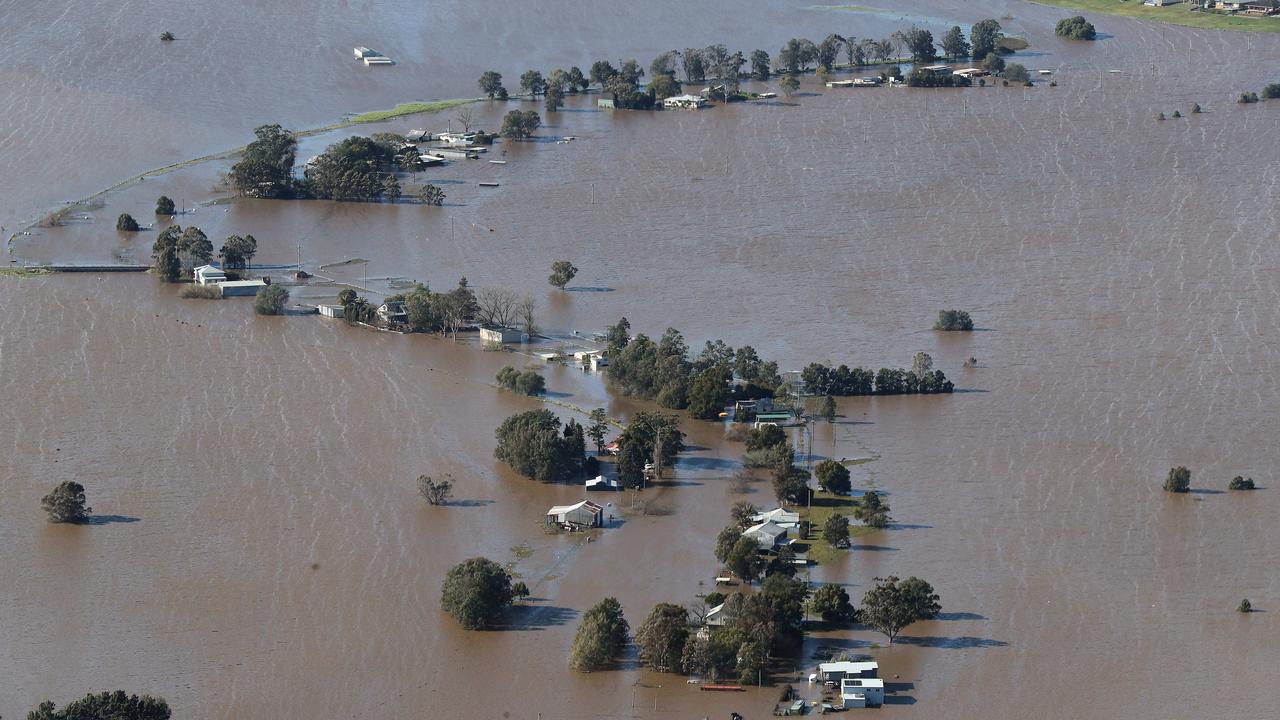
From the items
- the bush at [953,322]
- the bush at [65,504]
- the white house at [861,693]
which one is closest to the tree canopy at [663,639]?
the white house at [861,693]

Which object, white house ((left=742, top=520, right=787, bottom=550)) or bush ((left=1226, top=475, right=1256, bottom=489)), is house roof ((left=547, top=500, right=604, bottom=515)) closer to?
white house ((left=742, top=520, right=787, bottom=550))

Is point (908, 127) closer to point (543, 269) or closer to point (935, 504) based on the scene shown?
point (543, 269)

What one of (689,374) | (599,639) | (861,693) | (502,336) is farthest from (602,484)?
(861,693)

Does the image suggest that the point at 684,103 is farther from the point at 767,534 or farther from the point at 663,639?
the point at 663,639

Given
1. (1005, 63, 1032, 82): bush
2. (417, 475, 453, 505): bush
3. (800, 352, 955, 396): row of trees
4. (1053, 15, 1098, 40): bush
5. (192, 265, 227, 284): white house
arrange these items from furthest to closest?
1. (1053, 15, 1098, 40): bush
2. (1005, 63, 1032, 82): bush
3. (192, 265, 227, 284): white house
4. (800, 352, 955, 396): row of trees
5. (417, 475, 453, 505): bush

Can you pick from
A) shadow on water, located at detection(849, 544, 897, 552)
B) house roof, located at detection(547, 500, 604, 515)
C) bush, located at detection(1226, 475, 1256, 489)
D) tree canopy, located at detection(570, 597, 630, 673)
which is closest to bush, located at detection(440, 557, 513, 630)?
tree canopy, located at detection(570, 597, 630, 673)

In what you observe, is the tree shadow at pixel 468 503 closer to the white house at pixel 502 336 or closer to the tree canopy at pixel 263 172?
the white house at pixel 502 336
